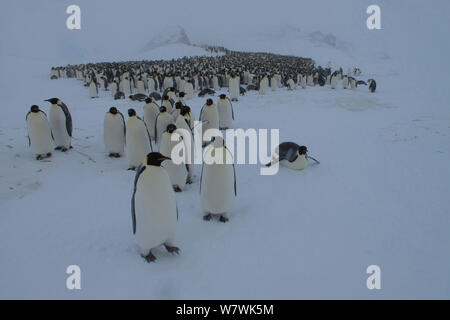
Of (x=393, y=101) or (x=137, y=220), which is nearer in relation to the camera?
(x=137, y=220)

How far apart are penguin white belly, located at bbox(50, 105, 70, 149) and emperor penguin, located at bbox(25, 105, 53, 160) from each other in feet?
0.86

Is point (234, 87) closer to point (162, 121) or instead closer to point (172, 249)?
point (162, 121)

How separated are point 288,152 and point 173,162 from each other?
6.71ft

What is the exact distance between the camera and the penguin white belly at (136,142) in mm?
4449

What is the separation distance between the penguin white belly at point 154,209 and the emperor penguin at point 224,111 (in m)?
4.69

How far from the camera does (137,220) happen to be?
2.67 meters

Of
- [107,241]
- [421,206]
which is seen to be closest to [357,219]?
[421,206]

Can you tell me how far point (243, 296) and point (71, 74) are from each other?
21.5 m

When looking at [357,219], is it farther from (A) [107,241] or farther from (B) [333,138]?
(B) [333,138]

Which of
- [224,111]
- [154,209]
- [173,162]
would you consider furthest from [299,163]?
[154,209]

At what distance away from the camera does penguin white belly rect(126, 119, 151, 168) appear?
4.45 metres

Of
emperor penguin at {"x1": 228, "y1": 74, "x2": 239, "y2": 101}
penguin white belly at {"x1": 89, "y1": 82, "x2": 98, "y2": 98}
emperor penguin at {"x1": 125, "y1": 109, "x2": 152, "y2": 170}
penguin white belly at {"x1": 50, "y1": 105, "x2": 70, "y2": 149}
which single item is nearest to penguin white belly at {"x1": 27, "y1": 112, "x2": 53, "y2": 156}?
penguin white belly at {"x1": 50, "y1": 105, "x2": 70, "y2": 149}

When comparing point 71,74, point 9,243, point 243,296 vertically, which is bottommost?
point 243,296

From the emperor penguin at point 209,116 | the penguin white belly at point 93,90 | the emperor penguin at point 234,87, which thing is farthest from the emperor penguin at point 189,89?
the emperor penguin at point 209,116
